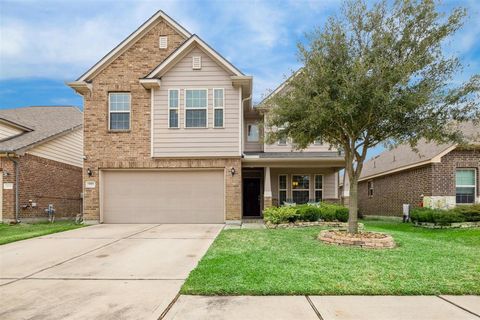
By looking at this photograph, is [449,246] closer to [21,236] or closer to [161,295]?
[161,295]

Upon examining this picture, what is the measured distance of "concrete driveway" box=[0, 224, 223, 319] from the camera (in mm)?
4059

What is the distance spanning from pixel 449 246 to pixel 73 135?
1751cm

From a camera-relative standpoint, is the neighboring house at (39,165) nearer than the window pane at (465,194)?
Yes

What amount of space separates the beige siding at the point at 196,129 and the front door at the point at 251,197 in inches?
163

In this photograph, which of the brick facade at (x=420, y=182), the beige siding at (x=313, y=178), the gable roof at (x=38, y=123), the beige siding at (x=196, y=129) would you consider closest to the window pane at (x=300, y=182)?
the beige siding at (x=313, y=178)

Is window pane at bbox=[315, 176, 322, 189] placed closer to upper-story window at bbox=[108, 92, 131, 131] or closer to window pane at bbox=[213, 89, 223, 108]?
window pane at bbox=[213, 89, 223, 108]

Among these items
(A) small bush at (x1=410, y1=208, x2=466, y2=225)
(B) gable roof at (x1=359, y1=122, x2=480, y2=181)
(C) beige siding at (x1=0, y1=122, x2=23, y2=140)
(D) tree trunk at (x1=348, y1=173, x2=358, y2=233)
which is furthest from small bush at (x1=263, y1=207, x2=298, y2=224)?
(C) beige siding at (x1=0, y1=122, x2=23, y2=140)

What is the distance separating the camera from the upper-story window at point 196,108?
13297mm

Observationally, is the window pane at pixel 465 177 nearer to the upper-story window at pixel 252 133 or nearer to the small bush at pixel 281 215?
the small bush at pixel 281 215

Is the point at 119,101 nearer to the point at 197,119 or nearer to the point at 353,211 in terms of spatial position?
the point at 197,119

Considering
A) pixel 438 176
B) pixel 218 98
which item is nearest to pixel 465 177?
pixel 438 176

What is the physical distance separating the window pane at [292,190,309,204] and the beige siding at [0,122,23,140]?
1418 cm

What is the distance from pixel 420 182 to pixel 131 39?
1445 cm

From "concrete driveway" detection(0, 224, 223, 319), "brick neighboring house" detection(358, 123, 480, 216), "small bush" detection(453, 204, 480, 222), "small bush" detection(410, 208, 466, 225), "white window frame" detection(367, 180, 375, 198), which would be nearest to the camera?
"concrete driveway" detection(0, 224, 223, 319)
